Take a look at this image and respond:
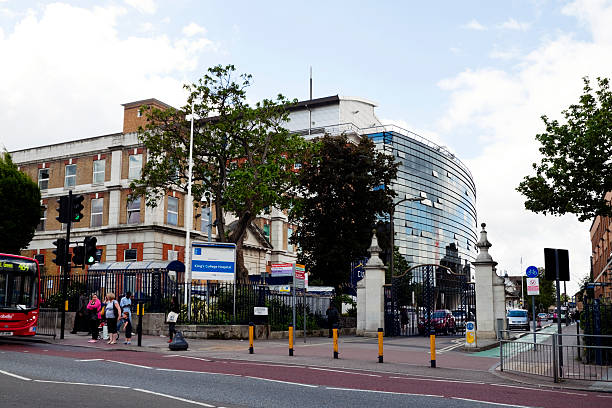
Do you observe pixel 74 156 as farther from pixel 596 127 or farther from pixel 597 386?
pixel 597 386

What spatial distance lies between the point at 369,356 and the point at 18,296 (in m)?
11.2

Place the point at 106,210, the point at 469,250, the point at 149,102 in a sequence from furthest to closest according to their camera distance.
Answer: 1. the point at 469,250
2. the point at 149,102
3. the point at 106,210

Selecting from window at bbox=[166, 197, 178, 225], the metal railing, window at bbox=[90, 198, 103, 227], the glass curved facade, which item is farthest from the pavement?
the glass curved facade

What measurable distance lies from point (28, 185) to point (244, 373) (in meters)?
33.8

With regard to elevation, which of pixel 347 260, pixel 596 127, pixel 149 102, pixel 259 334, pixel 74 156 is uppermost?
pixel 149 102

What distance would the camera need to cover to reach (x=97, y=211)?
49.1 meters

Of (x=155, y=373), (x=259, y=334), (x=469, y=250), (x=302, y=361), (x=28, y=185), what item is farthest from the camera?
(x=469, y=250)

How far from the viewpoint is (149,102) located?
182 ft

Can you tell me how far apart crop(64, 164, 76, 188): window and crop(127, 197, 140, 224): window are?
22.0 feet

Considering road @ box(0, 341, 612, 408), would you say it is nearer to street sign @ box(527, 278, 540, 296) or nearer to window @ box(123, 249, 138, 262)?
street sign @ box(527, 278, 540, 296)

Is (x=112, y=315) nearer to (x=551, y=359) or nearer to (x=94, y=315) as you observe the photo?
(x=94, y=315)

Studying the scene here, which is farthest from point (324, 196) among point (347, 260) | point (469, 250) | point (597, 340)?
point (469, 250)

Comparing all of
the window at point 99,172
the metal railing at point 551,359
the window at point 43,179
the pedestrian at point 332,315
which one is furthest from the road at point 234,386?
the window at point 43,179

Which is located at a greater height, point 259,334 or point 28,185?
point 28,185
